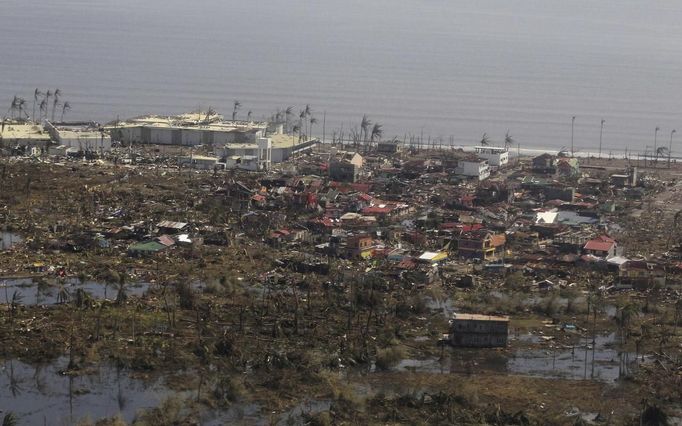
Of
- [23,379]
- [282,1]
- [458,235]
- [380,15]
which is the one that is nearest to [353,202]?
[458,235]

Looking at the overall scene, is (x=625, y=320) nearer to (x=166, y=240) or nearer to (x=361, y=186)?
(x=166, y=240)

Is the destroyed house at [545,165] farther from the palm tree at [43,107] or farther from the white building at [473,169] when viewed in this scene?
the palm tree at [43,107]

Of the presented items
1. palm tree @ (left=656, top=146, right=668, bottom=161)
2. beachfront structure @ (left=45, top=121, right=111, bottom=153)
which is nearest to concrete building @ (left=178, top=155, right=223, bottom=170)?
beachfront structure @ (left=45, top=121, right=111, bottom=153)

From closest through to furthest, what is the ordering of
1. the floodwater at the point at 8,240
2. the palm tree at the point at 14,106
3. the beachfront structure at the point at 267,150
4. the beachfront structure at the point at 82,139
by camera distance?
1. the floodwater at the point at 8,240
2. the beachfront structure at the point at 267,150
3. the beachfront structure at the point at 82,139
4. the palm tree at the point at 14,106

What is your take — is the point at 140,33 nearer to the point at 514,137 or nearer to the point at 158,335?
the point at 514,137

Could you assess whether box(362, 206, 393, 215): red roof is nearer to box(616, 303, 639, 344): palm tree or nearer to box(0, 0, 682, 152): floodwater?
box(616, 303, 639, 344): palm tree

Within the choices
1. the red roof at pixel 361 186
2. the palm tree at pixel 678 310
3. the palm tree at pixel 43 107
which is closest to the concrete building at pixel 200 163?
the red roof at pixel 361 186
